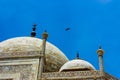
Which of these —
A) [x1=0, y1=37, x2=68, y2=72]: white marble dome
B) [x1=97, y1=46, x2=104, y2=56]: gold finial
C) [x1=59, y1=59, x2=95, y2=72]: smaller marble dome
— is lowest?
[x1=59, y1=59, x2=95, y2=72]: smaller marble dome

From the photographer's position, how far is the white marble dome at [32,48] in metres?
14.8

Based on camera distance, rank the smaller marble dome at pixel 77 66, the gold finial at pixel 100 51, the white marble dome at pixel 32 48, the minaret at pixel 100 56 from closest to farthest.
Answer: the minaret at pixel 100 56, the gold finial at pixel 100 51, the smaller marble dome at pixel 77 66, the white marble dome at pixel 32 48

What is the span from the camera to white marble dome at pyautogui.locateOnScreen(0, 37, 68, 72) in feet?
48.4

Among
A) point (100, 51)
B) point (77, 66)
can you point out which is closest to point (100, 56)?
point (100, 51)

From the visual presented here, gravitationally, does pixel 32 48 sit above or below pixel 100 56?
above

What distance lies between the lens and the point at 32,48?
1499cm

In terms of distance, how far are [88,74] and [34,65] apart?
7.44 feet

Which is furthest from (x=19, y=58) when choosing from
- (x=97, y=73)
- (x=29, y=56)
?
(x=97, y=73)

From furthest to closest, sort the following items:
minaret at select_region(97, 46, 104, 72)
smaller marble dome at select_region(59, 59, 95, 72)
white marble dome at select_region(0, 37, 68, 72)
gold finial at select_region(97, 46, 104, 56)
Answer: white marble dome at select_region(0, 37, 68, 72) < smaller marble dome at select_region(59, 59, 95, 72) < gold finial at select_region(97, 46, 104, 56) < minaret at select_region(97, 46, 104, 72)

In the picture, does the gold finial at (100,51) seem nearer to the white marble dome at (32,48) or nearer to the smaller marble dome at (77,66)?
the smaller marble dome at (77,66)

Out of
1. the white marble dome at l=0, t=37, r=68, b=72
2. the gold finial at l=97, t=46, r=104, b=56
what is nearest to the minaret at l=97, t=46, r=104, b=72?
the gold finial at l=97, t=46, r=104, b=56

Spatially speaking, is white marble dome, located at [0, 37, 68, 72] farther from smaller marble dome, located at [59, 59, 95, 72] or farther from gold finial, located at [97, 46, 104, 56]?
gold finial, located at [97, 46, 104, 56]

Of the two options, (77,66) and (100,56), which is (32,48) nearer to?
(77,66)

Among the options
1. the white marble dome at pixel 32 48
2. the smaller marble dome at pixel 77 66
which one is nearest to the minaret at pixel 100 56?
the smaller marble dome at pixel 77 66
